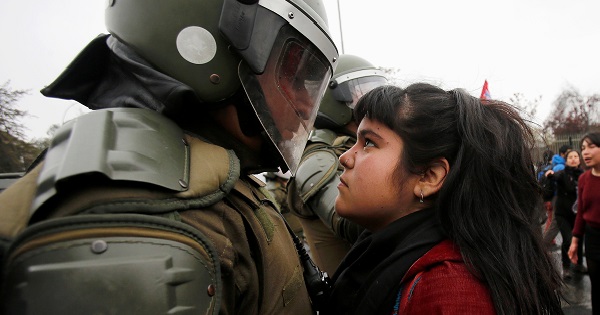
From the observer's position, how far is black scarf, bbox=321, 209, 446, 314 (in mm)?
1094

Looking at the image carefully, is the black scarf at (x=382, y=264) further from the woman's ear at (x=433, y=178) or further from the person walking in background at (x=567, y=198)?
the person walking in background at (x=567, y=198)

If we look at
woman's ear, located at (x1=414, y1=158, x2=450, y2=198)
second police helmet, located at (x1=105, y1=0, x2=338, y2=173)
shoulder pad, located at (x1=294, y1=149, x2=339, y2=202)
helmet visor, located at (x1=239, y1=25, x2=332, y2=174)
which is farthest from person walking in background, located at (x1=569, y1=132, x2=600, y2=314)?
second police helmet, located at (x1=105, y1=0, x2=338, y2=173)

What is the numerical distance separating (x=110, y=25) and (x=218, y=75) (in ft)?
1.19

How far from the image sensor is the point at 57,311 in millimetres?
593

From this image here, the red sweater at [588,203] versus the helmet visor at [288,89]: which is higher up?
the helmet visor at [288,89]

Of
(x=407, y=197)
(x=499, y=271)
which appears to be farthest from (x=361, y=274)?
(x=499, y=271)

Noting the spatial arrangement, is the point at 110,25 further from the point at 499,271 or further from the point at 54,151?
the point at 499,271

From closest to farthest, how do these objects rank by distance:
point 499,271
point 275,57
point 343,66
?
point 499,271, point 275,57, point 343,66

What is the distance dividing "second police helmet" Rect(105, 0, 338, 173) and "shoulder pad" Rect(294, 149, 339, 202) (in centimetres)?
96

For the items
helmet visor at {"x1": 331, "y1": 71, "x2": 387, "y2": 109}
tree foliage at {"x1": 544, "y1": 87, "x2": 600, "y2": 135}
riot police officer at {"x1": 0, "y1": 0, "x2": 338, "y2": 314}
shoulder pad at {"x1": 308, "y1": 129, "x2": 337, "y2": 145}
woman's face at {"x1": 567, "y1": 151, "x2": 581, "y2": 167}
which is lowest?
tree foliage at {"x1": 544, "y1": 87, "x2": 600, "y2": 135}

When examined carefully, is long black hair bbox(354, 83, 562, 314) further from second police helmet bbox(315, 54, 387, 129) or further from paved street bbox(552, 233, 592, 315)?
paved street bbox(552, 233, 592, 315)

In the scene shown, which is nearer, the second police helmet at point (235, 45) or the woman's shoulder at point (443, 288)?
the woman's shoulder at point (443, 288)

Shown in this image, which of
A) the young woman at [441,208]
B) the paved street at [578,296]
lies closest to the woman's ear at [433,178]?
the young woman at [441,208]

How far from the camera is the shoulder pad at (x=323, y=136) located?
2.83 metres
